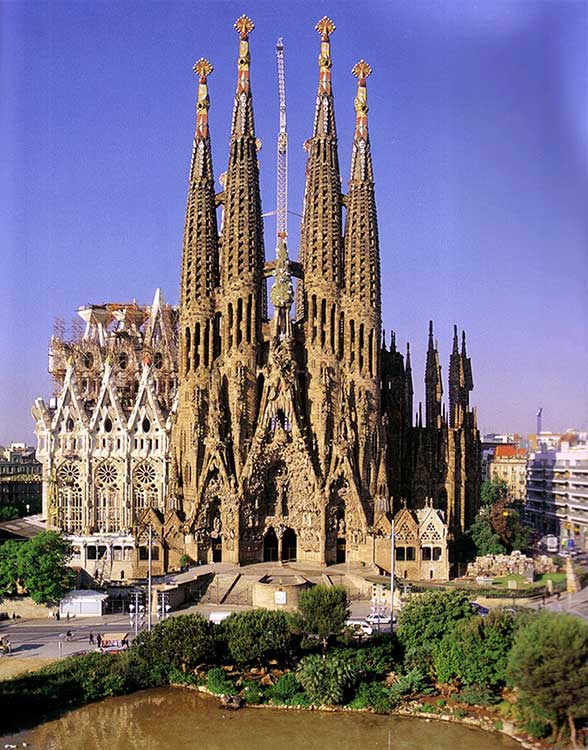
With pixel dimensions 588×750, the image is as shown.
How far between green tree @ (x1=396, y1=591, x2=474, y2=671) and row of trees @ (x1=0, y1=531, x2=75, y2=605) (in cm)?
1915

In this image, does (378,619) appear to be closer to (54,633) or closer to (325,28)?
(54,633)

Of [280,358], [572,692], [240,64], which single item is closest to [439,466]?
[280,358]

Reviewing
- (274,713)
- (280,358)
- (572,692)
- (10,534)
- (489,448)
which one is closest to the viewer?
(572,692)

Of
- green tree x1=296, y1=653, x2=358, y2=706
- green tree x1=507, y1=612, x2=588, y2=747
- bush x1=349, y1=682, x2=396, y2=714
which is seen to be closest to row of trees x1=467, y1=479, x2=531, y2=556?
bush x1=349, y1=682, x2=396, y2=714

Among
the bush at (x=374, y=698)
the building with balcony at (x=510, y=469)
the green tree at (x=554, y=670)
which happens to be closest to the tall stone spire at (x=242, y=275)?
the bush at (x=374, y=698)

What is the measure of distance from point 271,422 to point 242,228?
43.6 ft

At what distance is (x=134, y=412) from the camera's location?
7006cm

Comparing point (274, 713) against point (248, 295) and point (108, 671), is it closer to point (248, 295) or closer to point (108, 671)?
point (108, 671)

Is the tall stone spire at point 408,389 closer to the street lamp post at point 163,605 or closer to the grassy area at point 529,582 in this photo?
the grassy area at point 529,582

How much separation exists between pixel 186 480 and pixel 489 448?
266 ft

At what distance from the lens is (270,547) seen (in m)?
61.7

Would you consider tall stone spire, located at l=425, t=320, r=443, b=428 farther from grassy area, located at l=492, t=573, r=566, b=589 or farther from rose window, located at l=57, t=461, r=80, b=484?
rose window, located at l=57, t=461, r=80, b=484

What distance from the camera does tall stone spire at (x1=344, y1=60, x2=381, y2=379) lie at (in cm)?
6272

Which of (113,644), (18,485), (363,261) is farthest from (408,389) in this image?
(18,485)
